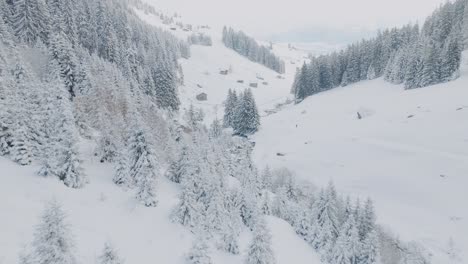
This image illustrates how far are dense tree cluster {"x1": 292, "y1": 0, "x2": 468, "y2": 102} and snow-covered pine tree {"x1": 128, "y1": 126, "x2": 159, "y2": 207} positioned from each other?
265 feet

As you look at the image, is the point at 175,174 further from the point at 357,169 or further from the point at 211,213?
the point at 357,169

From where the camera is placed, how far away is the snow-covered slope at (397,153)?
4194 centimetres

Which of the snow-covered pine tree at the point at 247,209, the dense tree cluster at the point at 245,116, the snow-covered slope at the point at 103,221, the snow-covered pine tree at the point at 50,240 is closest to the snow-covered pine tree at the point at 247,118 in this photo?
the dense tree cluster at the point at 245,116

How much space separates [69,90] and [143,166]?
81.8 feet

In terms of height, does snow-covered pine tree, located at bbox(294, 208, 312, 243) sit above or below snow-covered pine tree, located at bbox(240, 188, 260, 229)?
below

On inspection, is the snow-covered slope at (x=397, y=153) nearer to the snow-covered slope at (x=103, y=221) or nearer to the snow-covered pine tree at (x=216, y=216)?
the snow-covered slope at (x=103, y=221)

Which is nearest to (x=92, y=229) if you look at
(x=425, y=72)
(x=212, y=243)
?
(x=212, y=243)

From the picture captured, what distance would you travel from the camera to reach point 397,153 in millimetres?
55062

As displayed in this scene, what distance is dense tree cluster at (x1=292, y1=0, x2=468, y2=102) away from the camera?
268 feet

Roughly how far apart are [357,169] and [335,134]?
52.3 feet

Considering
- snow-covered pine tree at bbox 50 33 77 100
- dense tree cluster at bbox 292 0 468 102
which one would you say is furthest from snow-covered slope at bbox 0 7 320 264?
dense tree cluster at bbox 292 0 468 102

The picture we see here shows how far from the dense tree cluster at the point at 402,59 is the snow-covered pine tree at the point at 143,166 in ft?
265

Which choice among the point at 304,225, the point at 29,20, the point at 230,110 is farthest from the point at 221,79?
the point at 304,225

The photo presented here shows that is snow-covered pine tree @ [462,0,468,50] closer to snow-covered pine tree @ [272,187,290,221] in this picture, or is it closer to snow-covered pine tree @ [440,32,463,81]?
snow-covered pine tree @ [440,32,463,81]
